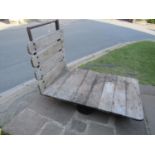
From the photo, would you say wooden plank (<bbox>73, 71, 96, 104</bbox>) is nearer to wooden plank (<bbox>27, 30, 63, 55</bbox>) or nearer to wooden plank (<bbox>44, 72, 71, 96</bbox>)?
wooden plank (<bbox>44, 72, 71, 96</bbox>)

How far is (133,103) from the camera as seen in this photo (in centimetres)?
228

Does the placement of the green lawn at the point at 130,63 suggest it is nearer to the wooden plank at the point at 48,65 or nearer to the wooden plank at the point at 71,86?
the wooden plank at the point at 71,86

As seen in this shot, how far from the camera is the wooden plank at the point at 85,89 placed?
2.27 m

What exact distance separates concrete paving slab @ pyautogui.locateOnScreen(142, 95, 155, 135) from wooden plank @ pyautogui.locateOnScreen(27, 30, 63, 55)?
1669 millimetres

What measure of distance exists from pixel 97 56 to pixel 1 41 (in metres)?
2.97

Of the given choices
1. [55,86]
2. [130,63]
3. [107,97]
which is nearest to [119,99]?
[107,97]

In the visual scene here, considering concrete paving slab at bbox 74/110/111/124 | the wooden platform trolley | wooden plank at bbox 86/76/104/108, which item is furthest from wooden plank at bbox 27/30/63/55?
concrete paving slab at bbox 74/110/111/124

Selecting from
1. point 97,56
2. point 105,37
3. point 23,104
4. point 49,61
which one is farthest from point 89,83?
A: point 105,37

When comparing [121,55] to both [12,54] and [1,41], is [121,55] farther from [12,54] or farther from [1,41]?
[1,41]

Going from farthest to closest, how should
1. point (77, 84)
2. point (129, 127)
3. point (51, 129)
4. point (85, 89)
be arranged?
point (77, 84)
point (85, 89)
point (129, 127)
point (51, 129)

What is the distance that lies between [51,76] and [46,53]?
1.17ft

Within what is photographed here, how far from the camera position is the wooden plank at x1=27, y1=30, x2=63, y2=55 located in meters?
2.12

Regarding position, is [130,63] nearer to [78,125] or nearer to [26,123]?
[78,125]
